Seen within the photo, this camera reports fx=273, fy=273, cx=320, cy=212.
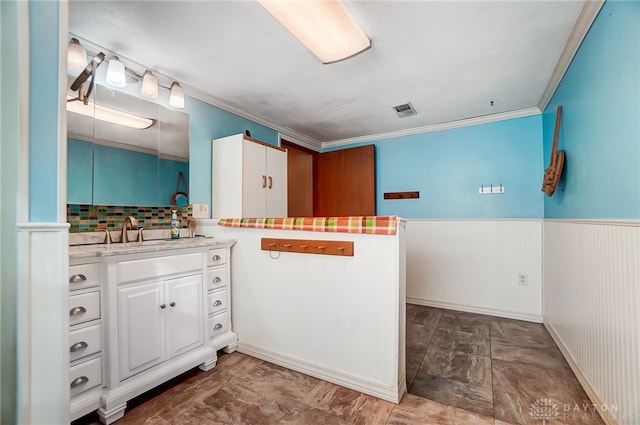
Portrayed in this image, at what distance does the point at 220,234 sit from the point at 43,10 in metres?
1.57

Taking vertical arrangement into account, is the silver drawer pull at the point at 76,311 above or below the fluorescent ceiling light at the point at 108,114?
below

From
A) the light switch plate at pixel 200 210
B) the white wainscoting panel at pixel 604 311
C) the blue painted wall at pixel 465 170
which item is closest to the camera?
the white wainscoting panel at pixel 604 311

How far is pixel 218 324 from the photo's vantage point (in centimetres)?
197

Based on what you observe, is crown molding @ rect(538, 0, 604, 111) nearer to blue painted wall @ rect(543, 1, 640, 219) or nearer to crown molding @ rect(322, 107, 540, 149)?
blue painted wall @ rect(543, 1, 640, 219)

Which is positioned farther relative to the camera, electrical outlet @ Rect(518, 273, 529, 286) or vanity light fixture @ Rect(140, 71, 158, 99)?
electrical outlet @ Rect(518, 273, 529, 286)

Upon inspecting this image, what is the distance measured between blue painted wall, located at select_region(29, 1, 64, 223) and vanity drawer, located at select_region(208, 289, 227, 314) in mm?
1158

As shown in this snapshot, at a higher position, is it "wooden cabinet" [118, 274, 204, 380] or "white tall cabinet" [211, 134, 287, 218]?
"white tall cabinet" [211, 134, 287, 218]

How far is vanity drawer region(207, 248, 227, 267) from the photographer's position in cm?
194

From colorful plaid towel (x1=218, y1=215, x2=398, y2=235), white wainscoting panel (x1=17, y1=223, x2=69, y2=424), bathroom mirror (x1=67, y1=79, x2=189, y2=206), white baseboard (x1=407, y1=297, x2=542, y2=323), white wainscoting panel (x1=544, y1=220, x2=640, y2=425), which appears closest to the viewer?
white wainscoting panel (x1=17, y1=223, x2=69, y2=424)

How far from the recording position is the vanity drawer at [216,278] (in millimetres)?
1933

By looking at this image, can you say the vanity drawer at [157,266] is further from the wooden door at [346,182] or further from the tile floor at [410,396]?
the wooden door at [346,182]

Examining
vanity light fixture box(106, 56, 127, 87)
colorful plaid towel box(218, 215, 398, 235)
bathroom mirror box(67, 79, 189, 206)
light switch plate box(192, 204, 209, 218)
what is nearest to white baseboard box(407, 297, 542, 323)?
colorful plaid towel box(218, 215, 398, 235)

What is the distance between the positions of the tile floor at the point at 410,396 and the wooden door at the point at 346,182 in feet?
6.53

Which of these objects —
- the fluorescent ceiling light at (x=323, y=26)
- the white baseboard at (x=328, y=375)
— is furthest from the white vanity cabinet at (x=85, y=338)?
the fluorescent ceiling light at (x=323, y=26)
